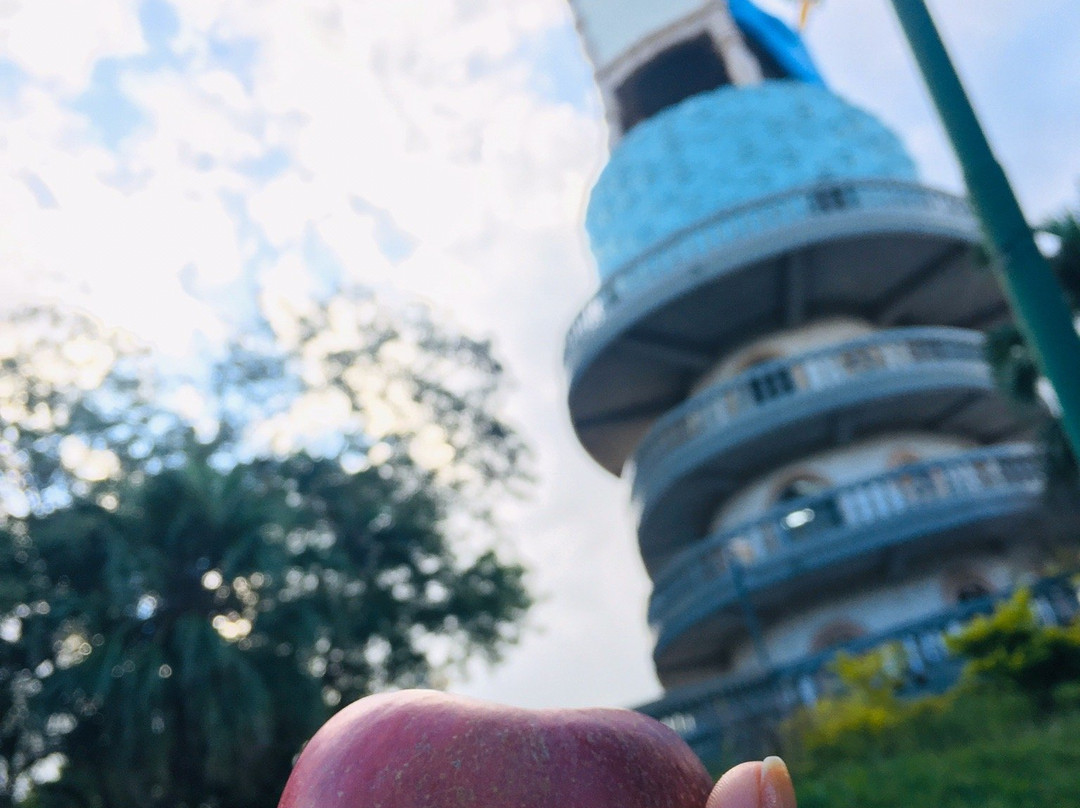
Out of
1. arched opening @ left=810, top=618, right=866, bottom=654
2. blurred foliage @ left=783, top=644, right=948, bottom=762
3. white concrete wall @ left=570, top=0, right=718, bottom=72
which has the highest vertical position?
white concrete wall @ left=570, top=0, right=718, bottom=72

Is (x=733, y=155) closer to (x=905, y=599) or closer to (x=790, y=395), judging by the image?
(x=790, y=395)

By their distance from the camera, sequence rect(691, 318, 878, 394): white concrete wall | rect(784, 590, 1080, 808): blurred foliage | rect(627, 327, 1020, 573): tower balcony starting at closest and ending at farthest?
rect(784, 590, 1080, 808): blurred foliage < rect(627, 327, 1020, 573): tower balcony < rect(691, 318, 878, 394): white concrete wall

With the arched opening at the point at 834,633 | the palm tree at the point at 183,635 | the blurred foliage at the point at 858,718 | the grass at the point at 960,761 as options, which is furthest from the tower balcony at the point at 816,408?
the grass at the point at 960,761

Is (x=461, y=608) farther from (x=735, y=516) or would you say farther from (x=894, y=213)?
(x=894, y=213)

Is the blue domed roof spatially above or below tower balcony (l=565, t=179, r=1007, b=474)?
above

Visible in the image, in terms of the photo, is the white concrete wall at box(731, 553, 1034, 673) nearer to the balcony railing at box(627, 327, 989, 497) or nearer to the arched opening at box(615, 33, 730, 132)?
the balcony railing at box(627, 327, 989, 497)

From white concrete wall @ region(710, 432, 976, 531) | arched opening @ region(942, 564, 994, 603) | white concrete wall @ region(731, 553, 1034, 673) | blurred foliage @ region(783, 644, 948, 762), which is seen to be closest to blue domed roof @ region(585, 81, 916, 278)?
white concrete wall @ region(710, 432, 976, 531)

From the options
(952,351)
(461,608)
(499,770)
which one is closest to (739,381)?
(952,351)

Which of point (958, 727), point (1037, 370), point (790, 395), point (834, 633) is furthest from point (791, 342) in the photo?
point (958, 727)
